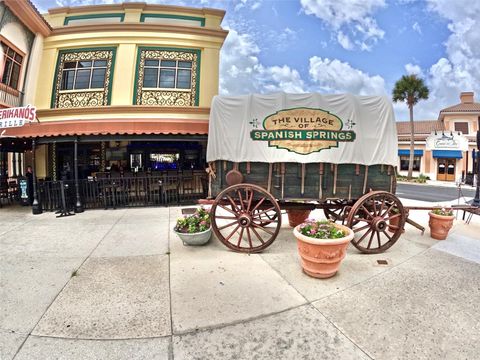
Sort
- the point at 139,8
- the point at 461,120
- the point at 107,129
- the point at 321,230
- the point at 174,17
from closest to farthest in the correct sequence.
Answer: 1. the point at 321,230
2. the point at 107,129
3. the point at 139,8
4. the point at 174,17
5. the point at 461,120

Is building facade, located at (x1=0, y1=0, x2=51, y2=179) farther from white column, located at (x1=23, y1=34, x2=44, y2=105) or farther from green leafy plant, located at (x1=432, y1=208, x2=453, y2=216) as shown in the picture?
green leafy plant, located at (x1=432, y1=208, x2=453, y2=216)

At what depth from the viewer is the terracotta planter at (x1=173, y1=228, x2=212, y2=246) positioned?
4.73 meters

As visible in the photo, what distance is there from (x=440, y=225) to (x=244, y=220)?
173 inches

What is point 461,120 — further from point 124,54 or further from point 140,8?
point 124,54

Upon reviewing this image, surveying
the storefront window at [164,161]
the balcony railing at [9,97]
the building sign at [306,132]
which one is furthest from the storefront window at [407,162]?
the balcony railing at [9,97]

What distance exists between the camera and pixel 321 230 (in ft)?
12.0

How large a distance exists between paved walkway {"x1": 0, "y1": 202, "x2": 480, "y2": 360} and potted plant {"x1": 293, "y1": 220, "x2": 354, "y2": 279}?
180 millimetres

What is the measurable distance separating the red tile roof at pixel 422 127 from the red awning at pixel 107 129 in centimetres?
2987

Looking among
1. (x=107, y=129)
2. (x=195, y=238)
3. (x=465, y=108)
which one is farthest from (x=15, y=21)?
(x=465, y=108)

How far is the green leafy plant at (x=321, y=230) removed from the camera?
11.8 ft

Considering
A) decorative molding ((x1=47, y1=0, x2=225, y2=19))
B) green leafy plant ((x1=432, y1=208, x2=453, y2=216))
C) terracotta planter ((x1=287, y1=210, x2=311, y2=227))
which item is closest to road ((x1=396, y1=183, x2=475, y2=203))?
green leafy plant ((x1=432, y1=208, x2=453, y2=216))

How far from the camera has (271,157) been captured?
4.55m

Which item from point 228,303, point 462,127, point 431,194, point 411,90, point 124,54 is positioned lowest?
point 228,303

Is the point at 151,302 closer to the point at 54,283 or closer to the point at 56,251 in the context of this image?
the point at 54,283
